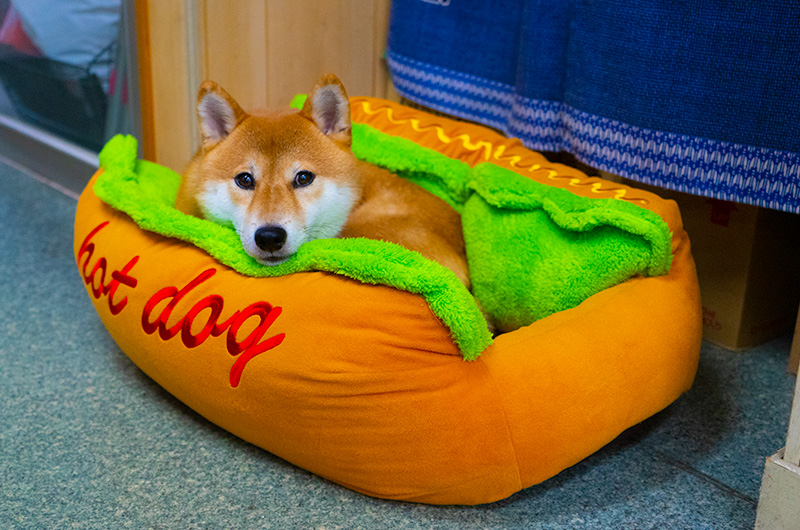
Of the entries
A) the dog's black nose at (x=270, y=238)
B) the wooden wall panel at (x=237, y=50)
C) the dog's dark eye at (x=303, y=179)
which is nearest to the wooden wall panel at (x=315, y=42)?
the wooden wall panel at (x=237, y=50)

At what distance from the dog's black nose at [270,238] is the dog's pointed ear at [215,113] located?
317 mm

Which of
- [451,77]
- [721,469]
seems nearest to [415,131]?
[451,77]

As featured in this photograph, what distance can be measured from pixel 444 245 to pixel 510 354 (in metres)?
0.38

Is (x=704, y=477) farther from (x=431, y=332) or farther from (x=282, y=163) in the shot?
(x=282, y=163)

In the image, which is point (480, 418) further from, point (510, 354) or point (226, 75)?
point (226, 75)

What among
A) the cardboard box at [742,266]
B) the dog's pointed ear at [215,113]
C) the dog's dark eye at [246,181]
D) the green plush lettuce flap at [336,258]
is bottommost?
the cardboard box at [742,266]

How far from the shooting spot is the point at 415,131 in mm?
1682

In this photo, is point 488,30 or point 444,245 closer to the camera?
point 444,245

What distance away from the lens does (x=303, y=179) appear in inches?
51.5

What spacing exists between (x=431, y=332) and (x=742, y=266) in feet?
2.83

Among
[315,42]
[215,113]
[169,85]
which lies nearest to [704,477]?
[215,113]

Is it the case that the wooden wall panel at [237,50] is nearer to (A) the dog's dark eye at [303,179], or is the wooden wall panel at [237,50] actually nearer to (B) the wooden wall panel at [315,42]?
(B) the wooden wall panel at [315,42]

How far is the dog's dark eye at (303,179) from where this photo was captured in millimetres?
1302

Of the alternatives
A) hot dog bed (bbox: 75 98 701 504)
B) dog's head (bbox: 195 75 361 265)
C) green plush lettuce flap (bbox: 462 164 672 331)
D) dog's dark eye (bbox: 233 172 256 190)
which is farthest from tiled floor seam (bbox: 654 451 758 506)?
dog's dark eye (bbox: 233 172 256 190)
